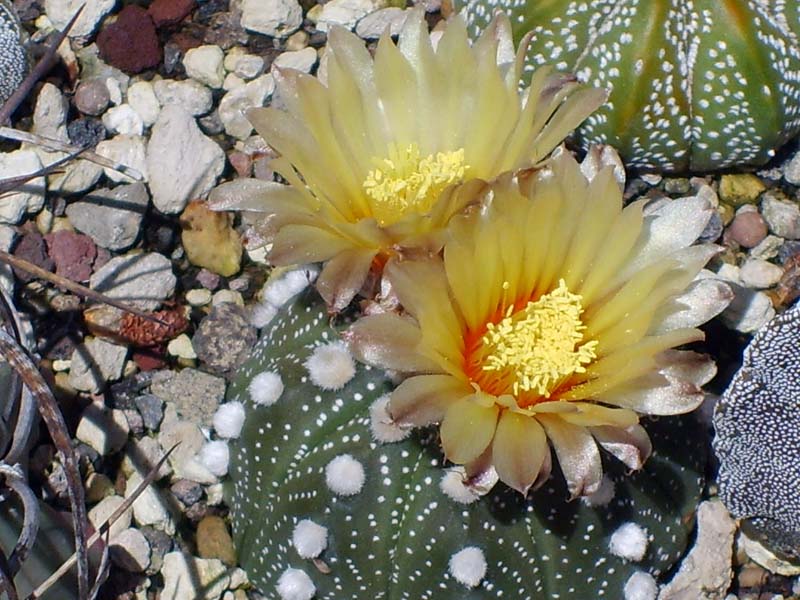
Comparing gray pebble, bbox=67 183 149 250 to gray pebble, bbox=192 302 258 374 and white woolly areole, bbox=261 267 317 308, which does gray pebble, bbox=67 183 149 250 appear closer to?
gray pebble, bbox=192 302 258 374

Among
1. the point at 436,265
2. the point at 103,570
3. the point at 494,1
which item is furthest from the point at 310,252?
the point at 494,1

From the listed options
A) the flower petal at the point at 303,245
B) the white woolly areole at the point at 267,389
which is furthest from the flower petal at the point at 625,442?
the white woolly areole at the point at 267,389

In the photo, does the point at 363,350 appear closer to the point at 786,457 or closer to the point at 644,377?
the point at 644,377

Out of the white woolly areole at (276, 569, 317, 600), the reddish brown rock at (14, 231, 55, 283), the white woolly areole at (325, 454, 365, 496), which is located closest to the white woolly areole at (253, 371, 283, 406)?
the white woolly areole at (325, 454, 365, 496)

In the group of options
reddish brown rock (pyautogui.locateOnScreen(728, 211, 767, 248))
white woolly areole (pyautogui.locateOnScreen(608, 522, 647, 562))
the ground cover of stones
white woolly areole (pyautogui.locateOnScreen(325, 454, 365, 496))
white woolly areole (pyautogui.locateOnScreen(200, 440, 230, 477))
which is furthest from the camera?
reddish brown rock (pyautogui.locateOnScreen(728, 211, 767, 248))

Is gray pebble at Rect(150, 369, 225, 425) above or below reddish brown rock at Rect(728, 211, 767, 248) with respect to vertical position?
above

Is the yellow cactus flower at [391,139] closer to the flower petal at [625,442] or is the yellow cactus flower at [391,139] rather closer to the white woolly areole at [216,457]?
the flower petal at [625,442]

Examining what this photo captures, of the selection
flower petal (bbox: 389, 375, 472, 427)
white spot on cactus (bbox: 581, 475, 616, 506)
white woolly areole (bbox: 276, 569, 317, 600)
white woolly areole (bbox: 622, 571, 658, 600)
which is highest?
flower petal (bbox: 389, 375, 472, 427)
